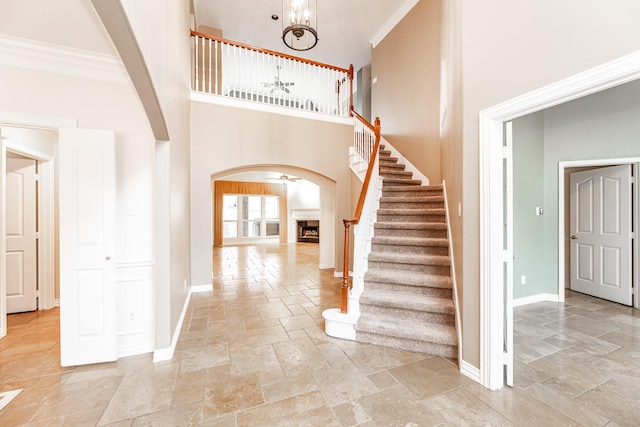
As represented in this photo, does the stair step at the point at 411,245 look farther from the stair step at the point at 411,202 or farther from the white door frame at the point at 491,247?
the white door frame at the point at 491,247

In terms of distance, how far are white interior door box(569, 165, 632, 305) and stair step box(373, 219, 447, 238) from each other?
2.82 m

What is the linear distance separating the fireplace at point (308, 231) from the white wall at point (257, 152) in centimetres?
595

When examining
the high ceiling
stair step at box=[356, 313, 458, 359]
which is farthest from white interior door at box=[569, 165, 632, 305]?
the high ceiling

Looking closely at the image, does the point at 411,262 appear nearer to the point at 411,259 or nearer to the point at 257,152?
the point at 411,259

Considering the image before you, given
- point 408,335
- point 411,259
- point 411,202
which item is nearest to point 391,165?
point 411,202

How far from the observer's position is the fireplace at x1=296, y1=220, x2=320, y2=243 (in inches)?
472

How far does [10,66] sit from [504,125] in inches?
173

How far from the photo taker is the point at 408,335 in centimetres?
260

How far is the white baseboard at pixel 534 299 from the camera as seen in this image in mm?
3845

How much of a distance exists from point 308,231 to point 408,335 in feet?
31.7

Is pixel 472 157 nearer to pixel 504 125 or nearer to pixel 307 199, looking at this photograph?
pixel 504 125

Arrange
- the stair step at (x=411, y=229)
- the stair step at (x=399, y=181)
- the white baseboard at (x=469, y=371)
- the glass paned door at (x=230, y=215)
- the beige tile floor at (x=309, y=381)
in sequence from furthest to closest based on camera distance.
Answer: the glass paned door at (x=230, y=215), the stair step at (x=399, y=181), the stair step at (x=411, y=229), the white baseboard at (x=469, y=371), the beige tile floor at (x=309, y=381)

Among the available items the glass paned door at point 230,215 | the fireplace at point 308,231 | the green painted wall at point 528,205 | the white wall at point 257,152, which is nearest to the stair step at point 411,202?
the green painted wall at point 528,205

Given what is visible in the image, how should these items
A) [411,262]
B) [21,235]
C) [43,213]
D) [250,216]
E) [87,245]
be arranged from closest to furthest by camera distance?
[87,245] → [411,262] → [21,235] → [43,213] → [250,216]
